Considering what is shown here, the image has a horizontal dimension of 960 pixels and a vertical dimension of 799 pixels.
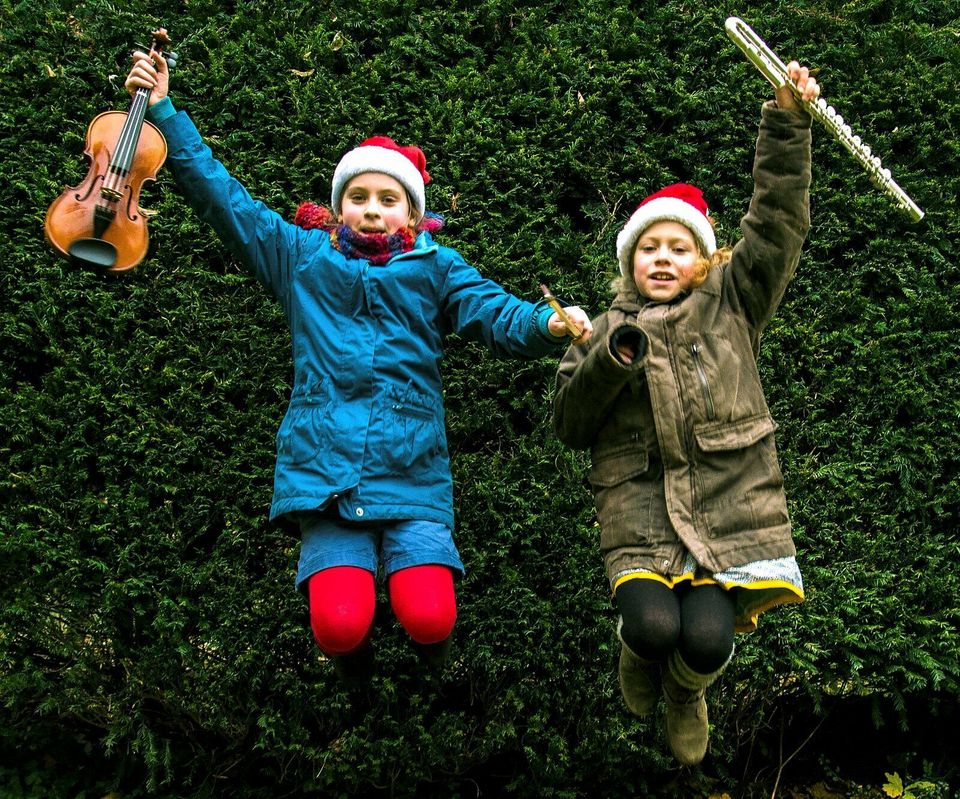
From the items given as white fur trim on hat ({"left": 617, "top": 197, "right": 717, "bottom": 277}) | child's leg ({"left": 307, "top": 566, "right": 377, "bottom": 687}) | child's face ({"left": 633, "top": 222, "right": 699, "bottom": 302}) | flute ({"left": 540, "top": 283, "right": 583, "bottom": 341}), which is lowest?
child's leg ({"left": 307, "top": 566, "right": 377, "bottom": 687})

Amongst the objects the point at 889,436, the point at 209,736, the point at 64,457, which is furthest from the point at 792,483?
the point at 64,457

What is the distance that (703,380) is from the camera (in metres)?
3.15

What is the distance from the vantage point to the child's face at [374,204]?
352 centimetres

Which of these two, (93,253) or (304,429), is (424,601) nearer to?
(304,429)

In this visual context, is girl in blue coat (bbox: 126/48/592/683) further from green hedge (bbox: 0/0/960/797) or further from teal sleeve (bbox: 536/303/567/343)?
green hedge (bbox: 0/0/960/797)

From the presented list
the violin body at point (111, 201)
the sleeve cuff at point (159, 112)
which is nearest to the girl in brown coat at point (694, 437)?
the violin body at point (111, 201)

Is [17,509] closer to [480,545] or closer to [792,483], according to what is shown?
[480,545]

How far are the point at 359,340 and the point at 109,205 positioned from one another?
84 centimetres

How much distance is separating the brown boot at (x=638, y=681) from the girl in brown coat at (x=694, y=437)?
0.24 feet

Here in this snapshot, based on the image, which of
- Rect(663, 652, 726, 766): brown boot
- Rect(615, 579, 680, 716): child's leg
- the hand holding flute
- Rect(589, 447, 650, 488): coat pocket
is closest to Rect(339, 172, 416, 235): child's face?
the hand holding flute

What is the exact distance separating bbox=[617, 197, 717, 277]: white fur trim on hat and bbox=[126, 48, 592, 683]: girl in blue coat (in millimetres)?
459

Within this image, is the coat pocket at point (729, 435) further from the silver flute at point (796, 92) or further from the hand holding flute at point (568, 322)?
the silver flute at point (796, 92)

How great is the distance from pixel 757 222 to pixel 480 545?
158 cm

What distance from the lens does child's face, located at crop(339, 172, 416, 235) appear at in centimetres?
352
